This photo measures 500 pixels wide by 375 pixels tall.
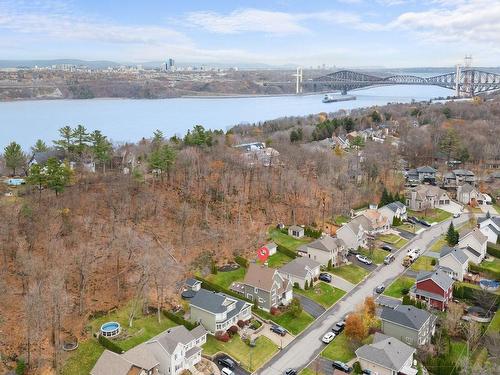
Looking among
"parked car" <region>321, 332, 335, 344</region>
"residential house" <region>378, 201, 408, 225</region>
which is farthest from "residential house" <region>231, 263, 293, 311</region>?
"residential house" <region>378, 201, 408, 225</region>

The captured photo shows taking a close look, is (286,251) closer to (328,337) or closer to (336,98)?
(328,337)

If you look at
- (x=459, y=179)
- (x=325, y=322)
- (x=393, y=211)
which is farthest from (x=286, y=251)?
(x=459, y=179)

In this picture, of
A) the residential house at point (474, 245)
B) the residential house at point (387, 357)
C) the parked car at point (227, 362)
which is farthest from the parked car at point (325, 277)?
the residential house at point (474, 245)

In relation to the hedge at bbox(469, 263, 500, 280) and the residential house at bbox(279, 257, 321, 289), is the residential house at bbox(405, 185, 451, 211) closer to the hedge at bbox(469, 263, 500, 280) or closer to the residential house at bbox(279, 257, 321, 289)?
the hedge at bbox(469, 263, 500, 280)

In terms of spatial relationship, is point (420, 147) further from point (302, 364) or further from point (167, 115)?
point (167, 115)

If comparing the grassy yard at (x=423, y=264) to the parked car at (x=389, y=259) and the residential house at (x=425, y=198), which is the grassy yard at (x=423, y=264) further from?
the residential house at (x=425, y=198)
